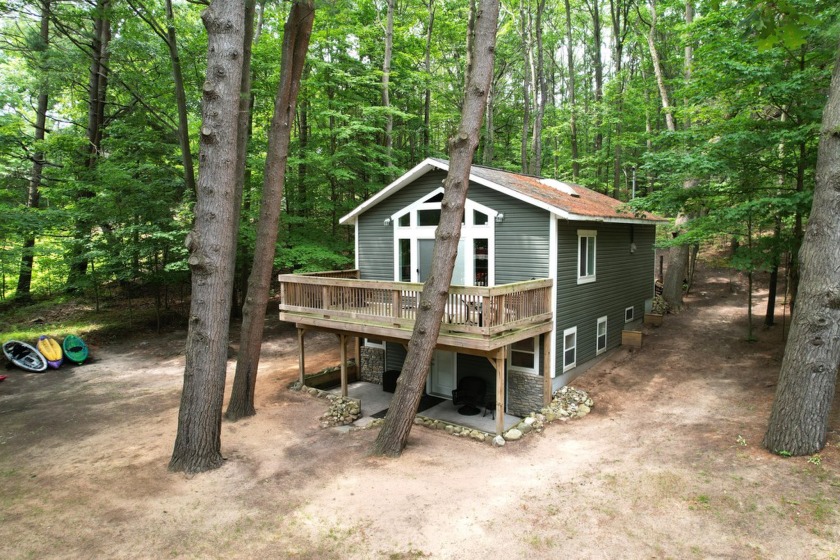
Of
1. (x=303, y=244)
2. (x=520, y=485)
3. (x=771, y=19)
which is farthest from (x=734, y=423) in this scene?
(x=303, y=244)

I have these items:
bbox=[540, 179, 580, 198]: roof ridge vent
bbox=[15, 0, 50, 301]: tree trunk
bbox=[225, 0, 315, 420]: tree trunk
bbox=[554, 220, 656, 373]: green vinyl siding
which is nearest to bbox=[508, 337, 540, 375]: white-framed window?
bbox=[554, 220, 656, 373]: green vinyl siding

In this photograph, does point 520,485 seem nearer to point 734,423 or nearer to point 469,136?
point 734,423

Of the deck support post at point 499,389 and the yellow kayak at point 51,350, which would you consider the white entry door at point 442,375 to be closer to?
the deck support post at point 499,389

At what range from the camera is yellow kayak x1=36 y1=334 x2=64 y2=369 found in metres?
13.0

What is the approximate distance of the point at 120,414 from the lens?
9.52m

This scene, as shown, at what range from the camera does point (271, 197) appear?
29.9ft

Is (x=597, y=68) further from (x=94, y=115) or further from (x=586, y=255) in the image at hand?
(x=94, y=115)

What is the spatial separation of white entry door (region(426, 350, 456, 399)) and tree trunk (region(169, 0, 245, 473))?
20.3 ft

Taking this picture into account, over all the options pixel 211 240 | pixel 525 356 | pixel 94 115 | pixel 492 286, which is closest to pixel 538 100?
pixel 525 356

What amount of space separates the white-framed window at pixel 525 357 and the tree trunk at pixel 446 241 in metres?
3.59

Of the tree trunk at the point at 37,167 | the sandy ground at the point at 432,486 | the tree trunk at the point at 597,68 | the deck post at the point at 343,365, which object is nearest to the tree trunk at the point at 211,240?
the sandy ground at the point at 432,486

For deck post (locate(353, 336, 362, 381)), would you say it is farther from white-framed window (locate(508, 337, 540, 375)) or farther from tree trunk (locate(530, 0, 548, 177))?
tree trunk (locate(530, 0, 548, 177))

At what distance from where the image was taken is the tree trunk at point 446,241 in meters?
7.29

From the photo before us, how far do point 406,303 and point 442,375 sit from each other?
320cm
